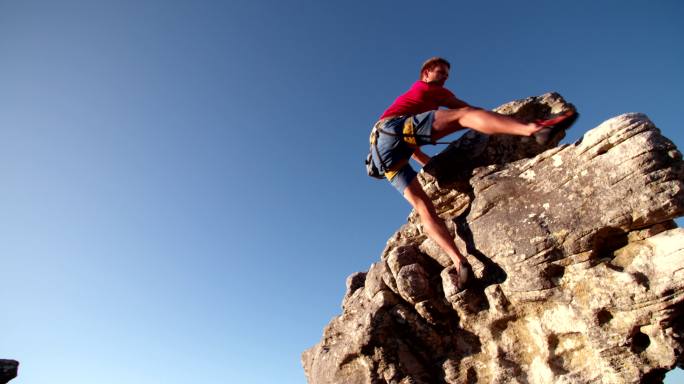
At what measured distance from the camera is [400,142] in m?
10.8

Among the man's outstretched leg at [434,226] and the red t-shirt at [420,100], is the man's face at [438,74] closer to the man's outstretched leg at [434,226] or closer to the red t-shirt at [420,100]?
the red t-shirt at [420,100]

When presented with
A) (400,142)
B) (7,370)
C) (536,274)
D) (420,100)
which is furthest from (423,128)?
(7,370)

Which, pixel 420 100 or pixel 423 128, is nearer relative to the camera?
pixel 423 128

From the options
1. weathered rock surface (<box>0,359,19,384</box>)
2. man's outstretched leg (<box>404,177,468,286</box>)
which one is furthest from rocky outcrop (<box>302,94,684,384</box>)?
weathered rock surface (<box>0,359,19,384</box>)

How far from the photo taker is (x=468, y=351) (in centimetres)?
1087

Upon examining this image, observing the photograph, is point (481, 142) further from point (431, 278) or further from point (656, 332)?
point (656, 332)

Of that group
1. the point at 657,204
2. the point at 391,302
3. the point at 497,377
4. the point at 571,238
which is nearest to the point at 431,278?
the point at 391,302

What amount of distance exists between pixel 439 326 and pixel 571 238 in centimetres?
464

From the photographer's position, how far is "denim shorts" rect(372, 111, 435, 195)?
1027 centimetres

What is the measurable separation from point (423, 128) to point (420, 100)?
1116mm

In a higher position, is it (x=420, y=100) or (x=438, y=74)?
(x=438, y=74)

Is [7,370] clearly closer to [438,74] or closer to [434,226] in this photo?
[434,226]

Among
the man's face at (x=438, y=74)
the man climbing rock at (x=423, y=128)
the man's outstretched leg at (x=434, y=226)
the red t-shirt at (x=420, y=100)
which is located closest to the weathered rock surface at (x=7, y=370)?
the man climbing rock at (x=423, y=128)

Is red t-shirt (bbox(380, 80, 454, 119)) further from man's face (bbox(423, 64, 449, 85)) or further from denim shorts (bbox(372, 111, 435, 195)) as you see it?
denim shorts (bbox(372, 111, 435, 195))
